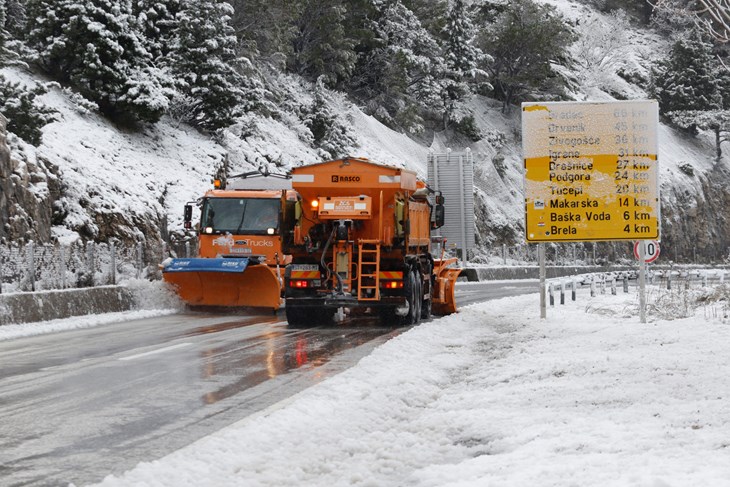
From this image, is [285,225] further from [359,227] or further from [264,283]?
[264,283]

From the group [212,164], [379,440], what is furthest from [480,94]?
[379,440]

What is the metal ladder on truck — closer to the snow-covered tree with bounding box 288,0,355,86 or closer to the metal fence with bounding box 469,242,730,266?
the snow-covered tree with bounding box 288,0,355,86

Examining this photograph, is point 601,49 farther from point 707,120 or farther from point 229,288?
point 229,288

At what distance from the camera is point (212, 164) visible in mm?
34344

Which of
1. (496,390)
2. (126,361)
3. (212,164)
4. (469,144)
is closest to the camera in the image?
(496,390)

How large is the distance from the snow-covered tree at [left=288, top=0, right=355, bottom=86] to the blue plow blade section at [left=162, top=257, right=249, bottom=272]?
92.9 ft

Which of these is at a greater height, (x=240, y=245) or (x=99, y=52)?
(x=99, y=52)

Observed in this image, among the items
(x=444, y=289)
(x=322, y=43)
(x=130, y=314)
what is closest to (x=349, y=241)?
(x=444, y=289)

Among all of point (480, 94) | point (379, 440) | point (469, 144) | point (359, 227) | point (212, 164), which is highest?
point (480, 94)

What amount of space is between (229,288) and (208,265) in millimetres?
1456

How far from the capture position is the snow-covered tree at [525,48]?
61.4m

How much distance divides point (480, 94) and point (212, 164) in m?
37.3

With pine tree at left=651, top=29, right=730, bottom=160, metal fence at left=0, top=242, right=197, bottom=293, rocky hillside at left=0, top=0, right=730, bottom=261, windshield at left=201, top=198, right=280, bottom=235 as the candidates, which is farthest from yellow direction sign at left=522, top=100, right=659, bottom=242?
pine tree at left=651, top=29, right=730, bottom=160

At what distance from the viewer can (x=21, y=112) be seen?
83.0 feet
